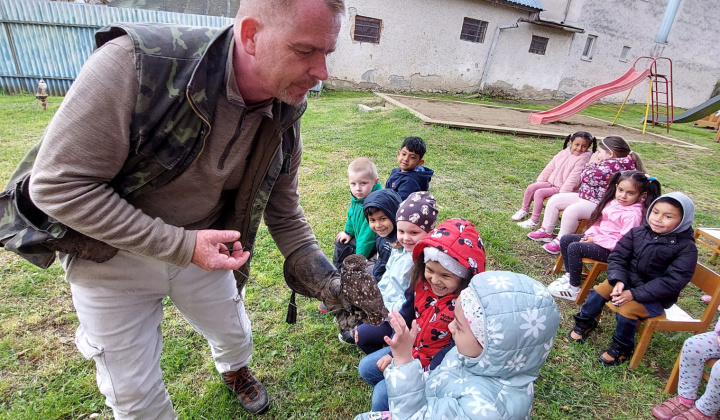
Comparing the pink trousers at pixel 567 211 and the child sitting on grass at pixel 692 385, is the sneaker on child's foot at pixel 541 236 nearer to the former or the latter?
the pink trousers at pixel 567 211

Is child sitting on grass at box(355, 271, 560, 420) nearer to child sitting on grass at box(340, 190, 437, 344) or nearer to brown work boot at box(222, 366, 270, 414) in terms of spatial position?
child sitting on grass at box(340, 190, 437, 344)

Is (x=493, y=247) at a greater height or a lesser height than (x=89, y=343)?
lesser

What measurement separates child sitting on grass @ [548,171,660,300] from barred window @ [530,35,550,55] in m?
15.2

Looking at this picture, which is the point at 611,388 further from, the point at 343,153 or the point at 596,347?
the point at 343,153

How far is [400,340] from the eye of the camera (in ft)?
4.90

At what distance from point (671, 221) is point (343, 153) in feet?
15.4

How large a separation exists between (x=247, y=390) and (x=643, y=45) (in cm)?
2311

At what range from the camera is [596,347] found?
2.88m

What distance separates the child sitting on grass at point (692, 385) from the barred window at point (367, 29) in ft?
42.1

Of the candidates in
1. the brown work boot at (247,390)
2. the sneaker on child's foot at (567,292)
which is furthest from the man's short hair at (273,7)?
the sneaker on child's foot at (567,292)

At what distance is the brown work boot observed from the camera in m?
2.18

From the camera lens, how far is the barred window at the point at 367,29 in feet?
42.9

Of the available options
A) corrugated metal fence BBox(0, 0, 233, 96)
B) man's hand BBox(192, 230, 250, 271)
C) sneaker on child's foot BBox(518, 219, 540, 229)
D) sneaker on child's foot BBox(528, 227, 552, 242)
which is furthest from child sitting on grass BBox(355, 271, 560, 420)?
corrugated metal fence BBox(0, 0, 233, 96)

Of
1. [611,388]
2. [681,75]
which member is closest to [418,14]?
[611,388]
